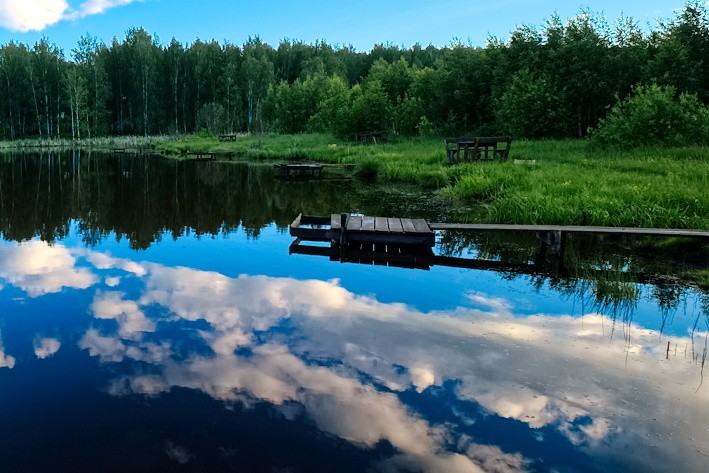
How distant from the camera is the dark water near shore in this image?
13.0 ft

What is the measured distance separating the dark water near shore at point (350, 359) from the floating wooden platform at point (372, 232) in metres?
0.55

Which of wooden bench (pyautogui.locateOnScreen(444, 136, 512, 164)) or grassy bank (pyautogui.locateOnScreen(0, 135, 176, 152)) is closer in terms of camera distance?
wooden bench (pyautogui.locateOnScreen(444, 136, 512, 164))

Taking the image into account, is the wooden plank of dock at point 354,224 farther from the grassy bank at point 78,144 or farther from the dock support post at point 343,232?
the grassy bank at point 78,144

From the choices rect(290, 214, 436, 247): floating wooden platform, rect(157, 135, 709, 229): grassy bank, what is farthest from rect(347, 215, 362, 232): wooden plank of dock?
rect(157, 135, 709, 229): grassy bank

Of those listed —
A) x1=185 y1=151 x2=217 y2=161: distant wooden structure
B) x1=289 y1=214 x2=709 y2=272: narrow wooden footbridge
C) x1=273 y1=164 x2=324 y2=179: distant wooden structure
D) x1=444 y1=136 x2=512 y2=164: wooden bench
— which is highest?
x1=444 y1=136 x2=512 y2=164: wooden bench

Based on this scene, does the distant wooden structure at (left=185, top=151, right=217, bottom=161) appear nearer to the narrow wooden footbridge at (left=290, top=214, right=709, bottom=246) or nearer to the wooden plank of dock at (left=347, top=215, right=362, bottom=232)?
the wooden plank of dock at (left=347, top=215, right=362, bottom=232)

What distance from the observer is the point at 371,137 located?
1586 inches

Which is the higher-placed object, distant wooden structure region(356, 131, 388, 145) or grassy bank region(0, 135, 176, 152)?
distant wooden structure region(356, 131, 388, 145)

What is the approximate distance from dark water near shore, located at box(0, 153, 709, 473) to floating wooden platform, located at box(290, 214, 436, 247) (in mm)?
546

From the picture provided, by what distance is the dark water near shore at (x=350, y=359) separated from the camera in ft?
13.0

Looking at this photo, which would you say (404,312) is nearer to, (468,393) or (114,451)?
(468,393)

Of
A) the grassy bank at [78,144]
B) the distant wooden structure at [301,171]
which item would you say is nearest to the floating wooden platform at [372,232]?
the distant wooden structure at [301,171]

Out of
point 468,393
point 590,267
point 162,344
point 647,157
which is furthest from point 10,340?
point 647,157

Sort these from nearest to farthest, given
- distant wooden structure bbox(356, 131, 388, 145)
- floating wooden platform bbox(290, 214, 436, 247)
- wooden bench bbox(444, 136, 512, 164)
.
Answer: floating wooden platform bbox(290, 214, 436, 247), wooden bench bbox(444, 136, 512, 164), distant wooden structure bbox(356, 131, 388, 145)
